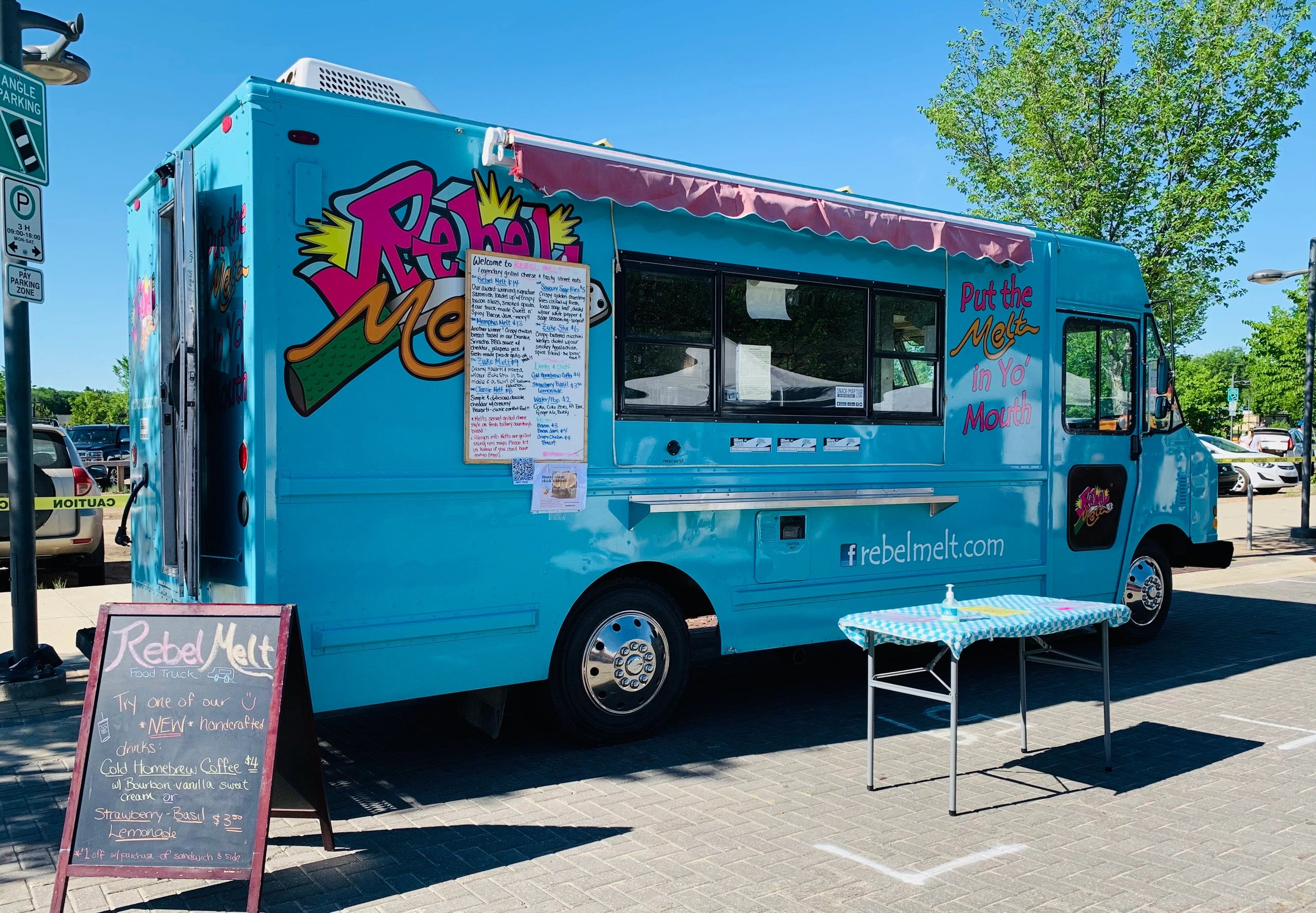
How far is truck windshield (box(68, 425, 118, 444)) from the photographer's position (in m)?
30.4

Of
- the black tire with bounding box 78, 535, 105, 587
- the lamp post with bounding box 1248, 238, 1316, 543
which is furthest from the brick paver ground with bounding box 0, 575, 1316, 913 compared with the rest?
the lamp post with bounding box 1248, 238, 1316, 543

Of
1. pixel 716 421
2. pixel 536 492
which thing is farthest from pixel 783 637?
pixel 536 492

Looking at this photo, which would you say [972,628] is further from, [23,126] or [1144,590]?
[23,126]

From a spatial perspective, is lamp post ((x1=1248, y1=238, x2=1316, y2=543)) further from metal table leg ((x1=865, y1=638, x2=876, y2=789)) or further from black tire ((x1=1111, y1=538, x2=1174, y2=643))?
metal table leg ((x1=865, y1=638, x2=876, y2=789))

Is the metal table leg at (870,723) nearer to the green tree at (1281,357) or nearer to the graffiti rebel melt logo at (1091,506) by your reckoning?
the graffiti rebel melt logo at (1091,506)

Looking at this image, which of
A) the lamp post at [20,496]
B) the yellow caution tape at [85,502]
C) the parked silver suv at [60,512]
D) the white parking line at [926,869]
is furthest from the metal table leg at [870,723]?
the parked silver suv at [60,512]

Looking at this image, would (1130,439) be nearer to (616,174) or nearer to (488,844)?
(616,174)

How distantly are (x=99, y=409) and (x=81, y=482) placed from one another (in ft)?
270

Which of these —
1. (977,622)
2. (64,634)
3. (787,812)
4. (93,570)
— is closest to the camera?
(787,812)

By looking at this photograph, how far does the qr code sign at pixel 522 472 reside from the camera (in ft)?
17.1

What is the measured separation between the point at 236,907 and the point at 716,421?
11.1ft

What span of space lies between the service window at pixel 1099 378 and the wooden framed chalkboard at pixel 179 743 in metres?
6.02

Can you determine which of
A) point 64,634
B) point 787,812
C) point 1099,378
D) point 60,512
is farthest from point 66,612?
point 1099,378

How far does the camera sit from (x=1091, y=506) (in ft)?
25.6
